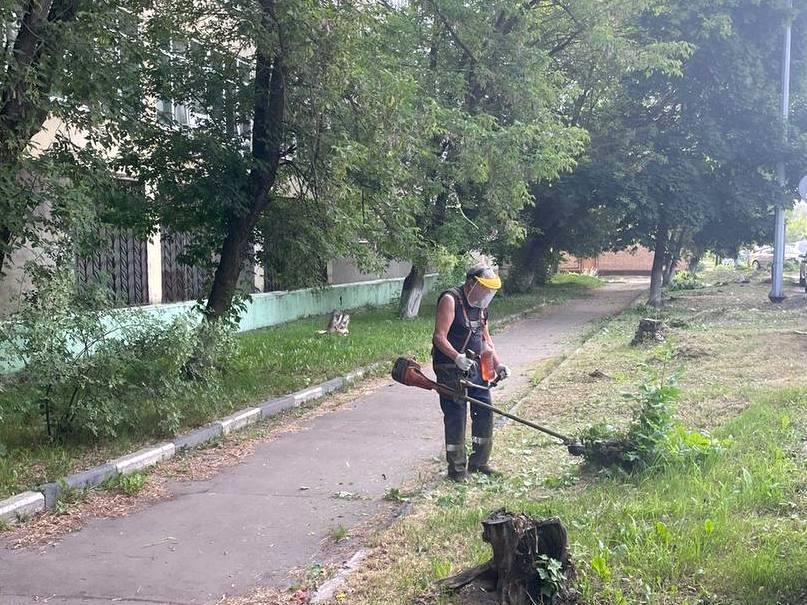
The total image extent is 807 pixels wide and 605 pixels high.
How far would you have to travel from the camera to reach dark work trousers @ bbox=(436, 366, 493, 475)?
6160 mm

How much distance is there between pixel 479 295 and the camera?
6.08 meters

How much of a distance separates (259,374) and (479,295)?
16.9ft

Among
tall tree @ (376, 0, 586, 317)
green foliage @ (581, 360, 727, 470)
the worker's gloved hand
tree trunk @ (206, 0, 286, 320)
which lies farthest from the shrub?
tall tree @ (376, 0, 586, 317)

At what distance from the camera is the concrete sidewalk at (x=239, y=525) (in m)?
4.50

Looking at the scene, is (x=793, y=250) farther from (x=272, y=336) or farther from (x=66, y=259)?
(x=66, y=259)

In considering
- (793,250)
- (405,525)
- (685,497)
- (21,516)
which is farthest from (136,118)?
(793,250)

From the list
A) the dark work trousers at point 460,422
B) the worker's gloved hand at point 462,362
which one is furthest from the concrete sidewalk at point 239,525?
the worker's gloved hand at point 462,362

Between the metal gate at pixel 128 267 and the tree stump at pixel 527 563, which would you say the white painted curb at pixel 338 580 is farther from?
the metal gate at pixel 128 267

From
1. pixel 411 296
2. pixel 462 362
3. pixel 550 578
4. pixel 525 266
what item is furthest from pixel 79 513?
pixel 525 266

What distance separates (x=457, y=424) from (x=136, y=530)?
2441 millimetres

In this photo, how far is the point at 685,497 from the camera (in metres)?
5.12

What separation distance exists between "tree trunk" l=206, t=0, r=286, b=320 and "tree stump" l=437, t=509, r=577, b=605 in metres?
6.16

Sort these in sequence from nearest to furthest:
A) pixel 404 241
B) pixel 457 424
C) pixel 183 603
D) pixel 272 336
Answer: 1. pixel 183 603
2. pixel 457 424
3. pixel 404 241
4. pixel 272 336

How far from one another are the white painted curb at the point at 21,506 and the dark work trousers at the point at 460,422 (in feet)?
9.94
